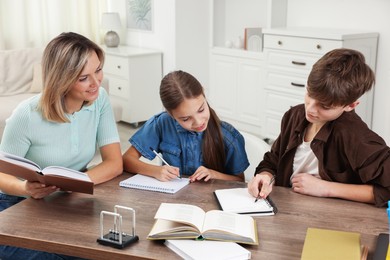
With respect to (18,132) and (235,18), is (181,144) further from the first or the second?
(235,18)

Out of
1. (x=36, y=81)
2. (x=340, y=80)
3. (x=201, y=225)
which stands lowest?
(x=36, y=81)

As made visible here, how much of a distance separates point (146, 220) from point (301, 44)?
10.2ft

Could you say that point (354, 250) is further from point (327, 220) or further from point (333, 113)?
point (333, 113)

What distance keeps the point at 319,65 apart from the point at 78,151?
2.98 ft

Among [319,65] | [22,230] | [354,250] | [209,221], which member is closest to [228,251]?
[209,221]

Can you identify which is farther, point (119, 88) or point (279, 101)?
point (119, 88)

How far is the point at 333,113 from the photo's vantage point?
1.79 meters

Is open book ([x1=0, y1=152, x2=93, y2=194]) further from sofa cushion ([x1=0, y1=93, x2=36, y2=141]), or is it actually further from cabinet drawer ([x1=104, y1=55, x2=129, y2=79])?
cabinet drawer ([x1=104, y1=55, x2=129, y2=79])

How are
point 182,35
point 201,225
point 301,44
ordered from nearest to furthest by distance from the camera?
point 201,225, point 301,44, point 182,35

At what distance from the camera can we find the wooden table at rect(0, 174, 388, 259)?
58.1 inches

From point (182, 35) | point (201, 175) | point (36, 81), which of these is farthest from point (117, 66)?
point (201, 175)

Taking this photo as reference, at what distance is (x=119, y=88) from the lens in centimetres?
556

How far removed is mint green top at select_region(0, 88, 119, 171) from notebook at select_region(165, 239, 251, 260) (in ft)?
2.36

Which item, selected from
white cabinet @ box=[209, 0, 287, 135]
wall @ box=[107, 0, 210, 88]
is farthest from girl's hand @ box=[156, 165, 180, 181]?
wall @ box=[107, 0, 210, 88]
